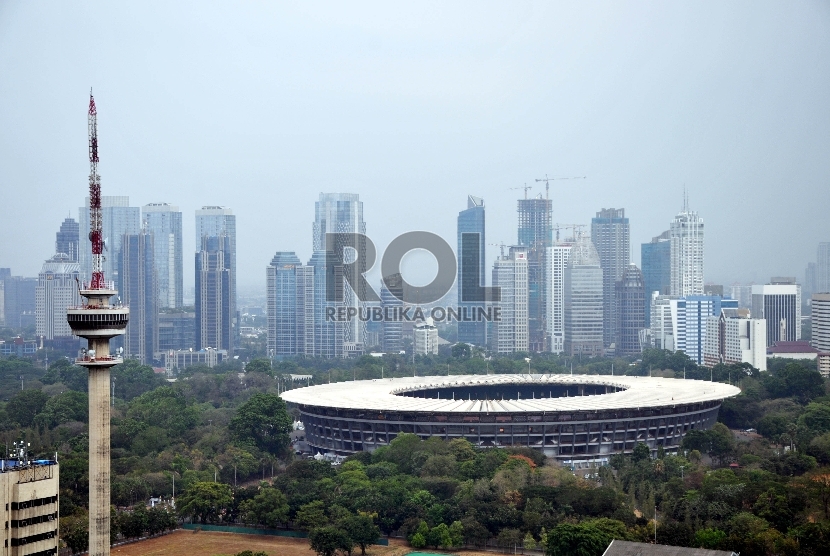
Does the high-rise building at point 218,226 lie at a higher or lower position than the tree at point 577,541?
higher

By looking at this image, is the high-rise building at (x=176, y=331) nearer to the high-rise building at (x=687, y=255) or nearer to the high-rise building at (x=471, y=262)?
the high-rise building at (x=471, y=262)

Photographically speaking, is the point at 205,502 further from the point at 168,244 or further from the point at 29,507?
the point at 168,244

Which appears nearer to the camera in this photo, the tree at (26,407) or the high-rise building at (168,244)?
the tree at (26,407)

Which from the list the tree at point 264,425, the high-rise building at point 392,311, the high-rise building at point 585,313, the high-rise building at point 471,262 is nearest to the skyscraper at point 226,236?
the high-rise building at point 392,311

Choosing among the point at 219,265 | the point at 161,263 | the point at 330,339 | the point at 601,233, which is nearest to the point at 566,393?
the point at 330,339

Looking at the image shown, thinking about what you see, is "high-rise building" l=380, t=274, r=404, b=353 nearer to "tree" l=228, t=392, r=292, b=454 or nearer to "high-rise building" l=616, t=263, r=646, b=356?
"high-rise building" l=616, t=263, r=646, b=356

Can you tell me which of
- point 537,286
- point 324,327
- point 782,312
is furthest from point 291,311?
point 782,312
